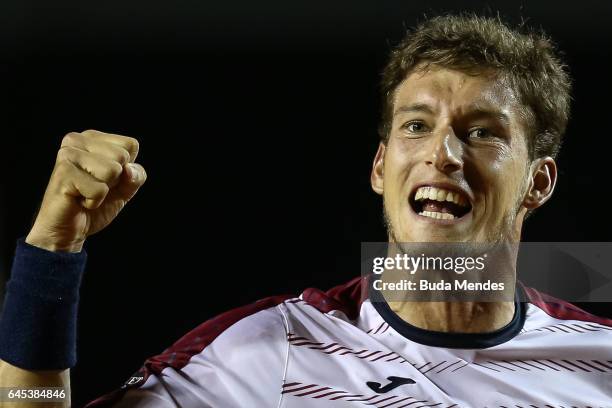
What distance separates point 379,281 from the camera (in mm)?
1894

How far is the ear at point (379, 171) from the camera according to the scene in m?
2.08

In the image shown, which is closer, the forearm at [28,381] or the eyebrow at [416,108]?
the forearm at [28,381]

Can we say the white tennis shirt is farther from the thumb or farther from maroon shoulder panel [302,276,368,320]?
the thumb

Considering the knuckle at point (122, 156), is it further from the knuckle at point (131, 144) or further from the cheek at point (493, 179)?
the cheek at point (493, 179)

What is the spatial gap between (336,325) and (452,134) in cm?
50

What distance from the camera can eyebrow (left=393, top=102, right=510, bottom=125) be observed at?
187 cm

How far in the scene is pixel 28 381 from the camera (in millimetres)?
1478

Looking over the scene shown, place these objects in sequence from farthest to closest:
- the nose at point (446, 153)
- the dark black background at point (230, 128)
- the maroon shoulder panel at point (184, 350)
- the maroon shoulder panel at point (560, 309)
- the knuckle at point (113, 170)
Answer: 1. the dark black background at point (230, 128)
2. the maroon shoulder panel at point (560, 309)
3. the nose at point (446, 153)
4. the maroon shoulder panel at point (184, 350)
5. the knuckle at point (113, 170)

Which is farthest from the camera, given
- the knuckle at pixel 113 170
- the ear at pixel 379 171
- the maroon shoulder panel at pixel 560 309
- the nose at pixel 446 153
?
the ear at pixel 379 171

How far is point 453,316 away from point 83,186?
881 millimetres

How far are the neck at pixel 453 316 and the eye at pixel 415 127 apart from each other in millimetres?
397

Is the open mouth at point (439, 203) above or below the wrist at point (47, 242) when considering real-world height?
above

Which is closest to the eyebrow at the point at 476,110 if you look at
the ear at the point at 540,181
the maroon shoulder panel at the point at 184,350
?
the ear at the point at 540,181

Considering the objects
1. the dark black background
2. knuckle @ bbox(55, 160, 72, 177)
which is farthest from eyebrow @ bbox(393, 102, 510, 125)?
knuckle @ bbox(55, 160, 72, 177)
